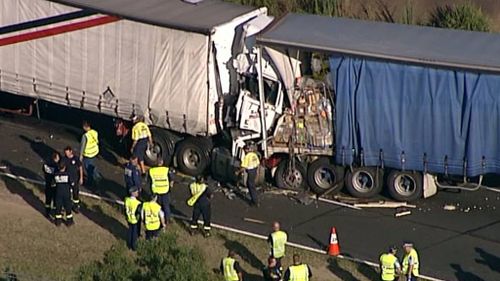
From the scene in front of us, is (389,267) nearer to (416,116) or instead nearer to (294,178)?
(416,116)

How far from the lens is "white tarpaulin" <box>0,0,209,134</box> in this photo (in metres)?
34.9

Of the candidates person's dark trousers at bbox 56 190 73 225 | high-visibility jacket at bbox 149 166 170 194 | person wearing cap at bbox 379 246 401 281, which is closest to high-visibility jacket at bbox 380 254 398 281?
person wearing cap at bbox 379 246 401 281

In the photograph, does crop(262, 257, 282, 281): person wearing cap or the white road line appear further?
the white road line

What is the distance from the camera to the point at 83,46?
3628cm

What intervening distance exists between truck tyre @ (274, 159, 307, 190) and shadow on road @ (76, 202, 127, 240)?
157 inches

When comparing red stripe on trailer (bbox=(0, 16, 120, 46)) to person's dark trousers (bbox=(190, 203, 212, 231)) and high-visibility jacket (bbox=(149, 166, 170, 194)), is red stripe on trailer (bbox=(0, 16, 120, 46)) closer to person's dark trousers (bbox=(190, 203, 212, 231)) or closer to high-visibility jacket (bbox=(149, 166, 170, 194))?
high-visibility jacket (bbox=(149, 166, 170, 194))

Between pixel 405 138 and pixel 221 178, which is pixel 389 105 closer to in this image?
pixel 405 138

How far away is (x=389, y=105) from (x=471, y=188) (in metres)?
2.66

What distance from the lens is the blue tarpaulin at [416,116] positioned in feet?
108

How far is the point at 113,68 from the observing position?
3597 cm

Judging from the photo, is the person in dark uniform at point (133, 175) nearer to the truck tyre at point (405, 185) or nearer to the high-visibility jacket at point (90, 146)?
the high-visibility jacket at point (90, 146)

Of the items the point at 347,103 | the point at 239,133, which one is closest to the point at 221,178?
the point at 239,133

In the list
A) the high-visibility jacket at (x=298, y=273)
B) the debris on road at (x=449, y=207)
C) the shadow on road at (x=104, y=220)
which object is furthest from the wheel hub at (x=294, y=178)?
the high-visibility jacket at (x=298, y=273)

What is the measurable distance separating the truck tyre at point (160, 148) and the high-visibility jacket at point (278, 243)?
6.86 meters
